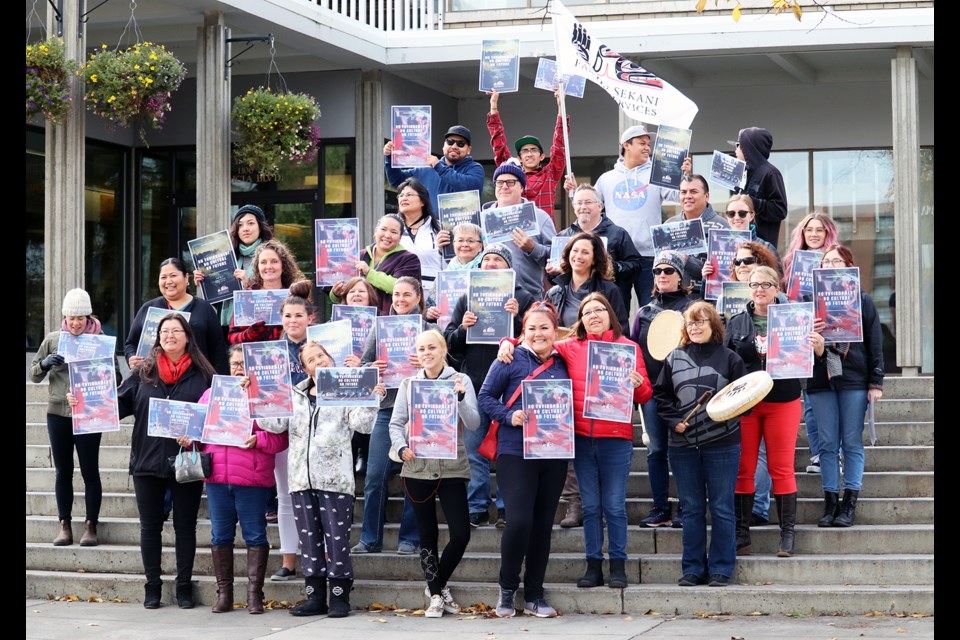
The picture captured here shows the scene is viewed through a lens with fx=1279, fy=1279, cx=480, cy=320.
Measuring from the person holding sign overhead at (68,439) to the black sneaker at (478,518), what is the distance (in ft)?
10.1

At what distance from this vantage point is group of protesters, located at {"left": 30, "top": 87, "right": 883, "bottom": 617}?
8.74 meters

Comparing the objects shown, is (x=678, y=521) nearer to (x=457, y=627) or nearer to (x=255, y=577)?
(x=457, y=627)

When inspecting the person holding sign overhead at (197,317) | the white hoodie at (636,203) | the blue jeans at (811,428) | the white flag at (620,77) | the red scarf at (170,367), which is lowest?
the blue jeans at (811,428)

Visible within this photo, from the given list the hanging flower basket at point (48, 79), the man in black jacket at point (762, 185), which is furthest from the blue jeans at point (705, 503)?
the hanging flower basket at point (48, 79)

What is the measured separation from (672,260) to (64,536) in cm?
533

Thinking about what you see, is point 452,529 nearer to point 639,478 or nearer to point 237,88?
point 639,478

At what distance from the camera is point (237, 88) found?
1769 centimetres

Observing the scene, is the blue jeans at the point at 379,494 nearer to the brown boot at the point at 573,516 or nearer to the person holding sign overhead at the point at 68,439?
→ the brown boot at the point at 573,516

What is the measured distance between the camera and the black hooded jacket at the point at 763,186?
10.9 meters

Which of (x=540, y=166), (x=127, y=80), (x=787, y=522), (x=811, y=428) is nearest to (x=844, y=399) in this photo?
(x=811, y=428)

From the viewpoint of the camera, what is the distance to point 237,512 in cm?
920

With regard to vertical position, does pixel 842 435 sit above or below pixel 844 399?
below

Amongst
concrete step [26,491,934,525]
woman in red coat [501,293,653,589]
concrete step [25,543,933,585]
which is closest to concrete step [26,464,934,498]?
concrete step [26,491,934,525]
